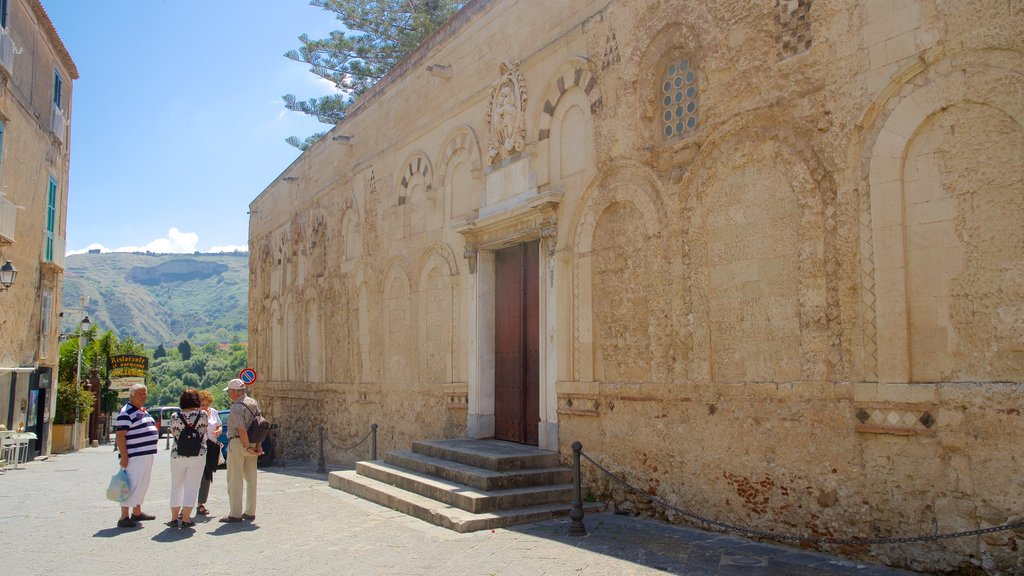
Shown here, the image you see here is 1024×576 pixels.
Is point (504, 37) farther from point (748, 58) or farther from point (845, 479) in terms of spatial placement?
point (845, 479)

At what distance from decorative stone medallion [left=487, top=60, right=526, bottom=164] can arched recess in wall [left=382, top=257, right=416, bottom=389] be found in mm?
3733

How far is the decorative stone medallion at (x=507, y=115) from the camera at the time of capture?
37.1 ft

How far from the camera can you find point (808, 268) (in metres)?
7.11

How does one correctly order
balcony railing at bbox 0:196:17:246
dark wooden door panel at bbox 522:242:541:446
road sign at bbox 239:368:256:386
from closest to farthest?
dark wooden door panel at bbox 522:242:541:446, balcony railing at bbox 0:196:17:246, road sign at bbox 239:368:256:386

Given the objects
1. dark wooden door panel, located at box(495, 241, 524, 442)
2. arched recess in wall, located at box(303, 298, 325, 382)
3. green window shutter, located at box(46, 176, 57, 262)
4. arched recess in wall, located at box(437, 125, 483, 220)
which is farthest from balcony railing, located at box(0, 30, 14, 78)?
dark wooden door panel, located at box(495, 241, 524, 442)

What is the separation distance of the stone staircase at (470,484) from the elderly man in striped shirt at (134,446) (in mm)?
2810

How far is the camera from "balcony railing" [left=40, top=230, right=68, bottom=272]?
20719 mm

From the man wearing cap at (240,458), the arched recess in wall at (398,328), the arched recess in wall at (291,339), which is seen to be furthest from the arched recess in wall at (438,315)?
the arched recess in wall at (291,339)

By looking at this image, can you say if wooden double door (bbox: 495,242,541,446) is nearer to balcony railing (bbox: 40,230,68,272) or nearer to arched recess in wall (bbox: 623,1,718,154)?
arched recess in wall (bbox: 623,1,718,154)

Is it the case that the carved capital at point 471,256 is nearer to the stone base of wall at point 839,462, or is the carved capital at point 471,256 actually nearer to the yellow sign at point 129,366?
the stone base of wall at point 839,462

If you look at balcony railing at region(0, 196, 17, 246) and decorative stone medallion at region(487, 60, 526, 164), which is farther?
balcony railing at region(0, 196, 17, 246)

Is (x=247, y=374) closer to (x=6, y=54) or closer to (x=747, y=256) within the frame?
(x=6, y=54)

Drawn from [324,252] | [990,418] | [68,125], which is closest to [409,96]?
[324,252]

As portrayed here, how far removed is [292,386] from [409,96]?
9.53m
